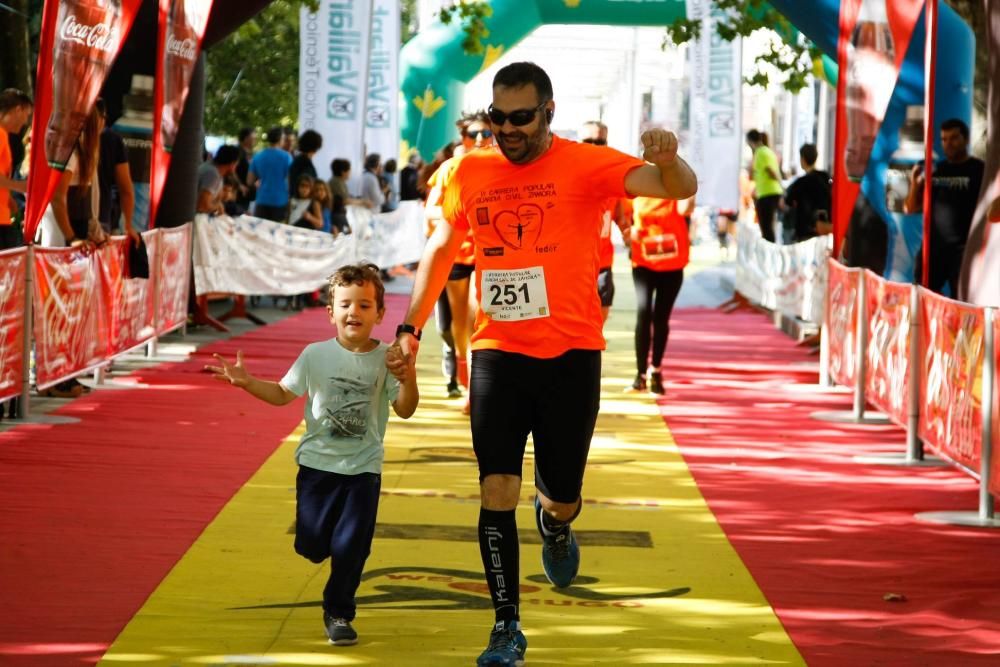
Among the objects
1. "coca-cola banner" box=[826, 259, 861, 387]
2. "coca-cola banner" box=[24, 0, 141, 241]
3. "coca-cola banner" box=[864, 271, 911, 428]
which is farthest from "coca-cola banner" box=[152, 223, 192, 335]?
"coca-cola banner" box=[864, 271, 911, 428]

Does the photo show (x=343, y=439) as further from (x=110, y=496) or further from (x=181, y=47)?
(x=181, y=47)

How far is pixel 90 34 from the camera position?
11.4m

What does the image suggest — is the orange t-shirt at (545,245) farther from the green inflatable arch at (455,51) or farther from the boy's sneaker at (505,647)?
the green inflatable arch at (455,51)

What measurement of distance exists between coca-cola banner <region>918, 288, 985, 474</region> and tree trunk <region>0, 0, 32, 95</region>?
36.8ft

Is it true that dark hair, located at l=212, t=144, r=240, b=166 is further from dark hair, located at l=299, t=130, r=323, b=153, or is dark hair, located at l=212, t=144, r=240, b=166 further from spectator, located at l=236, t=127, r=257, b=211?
spectator, located at l=236, t=127, r=257, b=211

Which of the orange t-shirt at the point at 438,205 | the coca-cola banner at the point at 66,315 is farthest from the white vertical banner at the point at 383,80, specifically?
the orange t-shirt at the point at 438,205

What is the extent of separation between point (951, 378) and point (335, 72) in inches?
639

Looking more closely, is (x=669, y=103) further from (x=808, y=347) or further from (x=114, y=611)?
(x=114, y=611)

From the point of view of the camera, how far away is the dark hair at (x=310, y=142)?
21.6 m

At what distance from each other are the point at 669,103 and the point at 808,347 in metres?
56.7

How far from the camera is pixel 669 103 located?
7444 cm

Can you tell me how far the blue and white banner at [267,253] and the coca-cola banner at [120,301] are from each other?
3586 millimetres

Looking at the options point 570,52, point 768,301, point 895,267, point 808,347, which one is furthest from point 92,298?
point 570,52

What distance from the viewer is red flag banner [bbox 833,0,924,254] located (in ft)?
41.6
